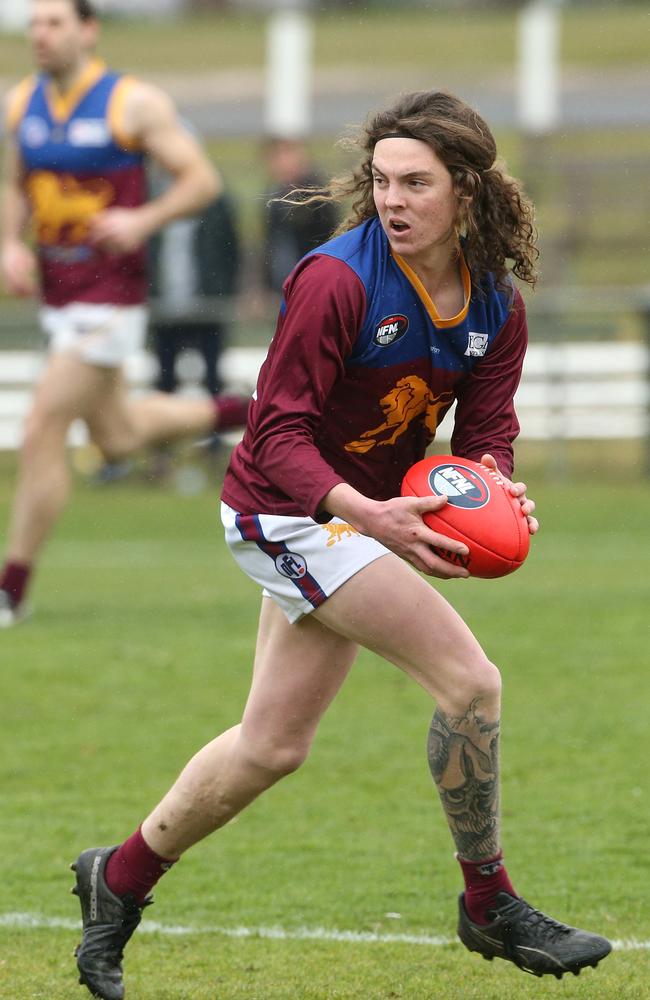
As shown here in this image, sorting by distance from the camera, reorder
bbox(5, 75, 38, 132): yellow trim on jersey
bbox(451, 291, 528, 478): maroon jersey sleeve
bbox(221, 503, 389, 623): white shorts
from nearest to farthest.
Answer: bbox(221, 503, 389, 623): white shorts → bbox(451, 291, 528, 478): maroon jersey sleeve → bbox(5, 75, 38, 132): yellow trim on jersey

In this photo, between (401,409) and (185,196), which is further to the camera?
(185,196)

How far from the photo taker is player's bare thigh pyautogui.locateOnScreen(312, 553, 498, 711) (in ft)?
13.7

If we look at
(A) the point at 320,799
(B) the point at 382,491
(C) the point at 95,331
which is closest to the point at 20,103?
(C) the point at 95,331

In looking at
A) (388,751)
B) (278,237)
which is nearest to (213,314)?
(278,237)

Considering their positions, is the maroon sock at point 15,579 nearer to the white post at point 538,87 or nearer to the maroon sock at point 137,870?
the maroon sock at point 137,870

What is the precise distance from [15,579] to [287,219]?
6.58 meters

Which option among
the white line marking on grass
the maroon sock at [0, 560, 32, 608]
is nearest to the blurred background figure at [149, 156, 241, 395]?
the maroon sock at [0, 560, 32, 608]

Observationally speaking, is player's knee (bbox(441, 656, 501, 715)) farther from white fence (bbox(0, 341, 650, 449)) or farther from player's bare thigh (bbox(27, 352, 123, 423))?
white fence (bbox(0, 341, 650, 449))

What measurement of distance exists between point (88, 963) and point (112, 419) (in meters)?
4.87

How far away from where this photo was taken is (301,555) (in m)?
4.28

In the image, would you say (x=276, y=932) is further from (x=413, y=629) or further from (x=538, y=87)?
(x=538, y=87)

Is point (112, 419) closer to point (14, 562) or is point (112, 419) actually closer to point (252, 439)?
point (14, 562)

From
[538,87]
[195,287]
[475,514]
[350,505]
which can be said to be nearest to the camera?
[350,505]

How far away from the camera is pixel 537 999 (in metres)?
4.33
